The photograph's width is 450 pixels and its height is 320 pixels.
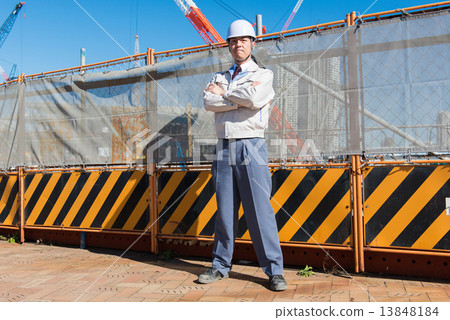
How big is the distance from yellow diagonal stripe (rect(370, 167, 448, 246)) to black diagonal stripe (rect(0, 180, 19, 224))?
5.35 meters

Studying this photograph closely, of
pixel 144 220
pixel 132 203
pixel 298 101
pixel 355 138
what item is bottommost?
pixel 144 220

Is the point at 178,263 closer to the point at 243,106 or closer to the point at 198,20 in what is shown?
the point at 243,106

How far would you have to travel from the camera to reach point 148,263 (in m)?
5.12

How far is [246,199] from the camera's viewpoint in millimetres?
4148

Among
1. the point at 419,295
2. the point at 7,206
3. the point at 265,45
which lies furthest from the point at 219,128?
the point at 7,206

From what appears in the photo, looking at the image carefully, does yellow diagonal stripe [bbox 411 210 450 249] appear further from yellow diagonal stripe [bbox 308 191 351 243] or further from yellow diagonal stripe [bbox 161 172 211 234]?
yellow diagonal stripe [bbox 161 172 211 234]

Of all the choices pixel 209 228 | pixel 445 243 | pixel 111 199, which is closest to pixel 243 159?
pixel 209 228

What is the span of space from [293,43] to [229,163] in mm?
1596

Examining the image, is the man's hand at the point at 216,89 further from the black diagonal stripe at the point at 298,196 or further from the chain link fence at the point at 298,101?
the black diagonal stripe at the point at 298,196

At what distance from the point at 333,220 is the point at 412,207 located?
77cm

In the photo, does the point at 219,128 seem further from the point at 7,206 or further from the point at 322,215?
the point at 7,206

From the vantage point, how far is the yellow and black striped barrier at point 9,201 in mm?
6637

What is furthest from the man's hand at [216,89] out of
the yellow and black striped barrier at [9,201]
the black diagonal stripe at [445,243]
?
the yellow and black striped barrier at [9,201]

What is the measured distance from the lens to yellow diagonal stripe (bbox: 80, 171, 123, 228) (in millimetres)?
5754
